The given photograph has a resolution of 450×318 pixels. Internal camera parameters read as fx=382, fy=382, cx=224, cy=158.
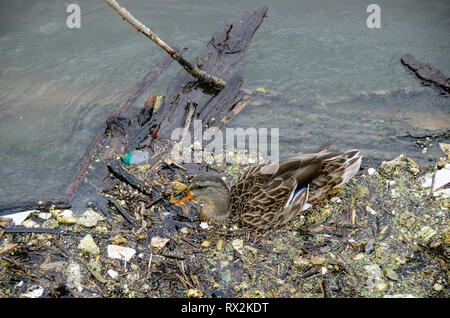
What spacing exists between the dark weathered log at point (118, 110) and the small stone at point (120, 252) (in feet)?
3.18

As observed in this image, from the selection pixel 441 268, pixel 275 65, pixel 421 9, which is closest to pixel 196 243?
pixel 441 268

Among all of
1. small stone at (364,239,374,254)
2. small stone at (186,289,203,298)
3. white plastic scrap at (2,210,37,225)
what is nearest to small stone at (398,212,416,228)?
small stone at (364,239,374,254)

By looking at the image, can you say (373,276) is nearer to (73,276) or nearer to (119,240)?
(119,240)

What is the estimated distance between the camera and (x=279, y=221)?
4090 mm

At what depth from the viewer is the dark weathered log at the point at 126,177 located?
4.43m

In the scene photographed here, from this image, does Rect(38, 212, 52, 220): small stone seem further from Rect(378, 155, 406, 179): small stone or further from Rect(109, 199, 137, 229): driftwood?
Rect(378, 155, 406, 179): small stone

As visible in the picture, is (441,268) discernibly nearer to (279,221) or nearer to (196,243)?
(279,221)

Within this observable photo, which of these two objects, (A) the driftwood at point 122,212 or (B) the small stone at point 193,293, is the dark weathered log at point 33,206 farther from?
(B) the small stone at point 193,293

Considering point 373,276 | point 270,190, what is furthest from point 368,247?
point 270,190

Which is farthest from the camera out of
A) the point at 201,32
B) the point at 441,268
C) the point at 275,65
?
the point at 201,32

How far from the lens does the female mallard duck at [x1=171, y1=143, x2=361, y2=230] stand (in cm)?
401

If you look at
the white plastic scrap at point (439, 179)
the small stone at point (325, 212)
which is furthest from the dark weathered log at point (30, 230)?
the white plastic scrap at point (439, 179)
